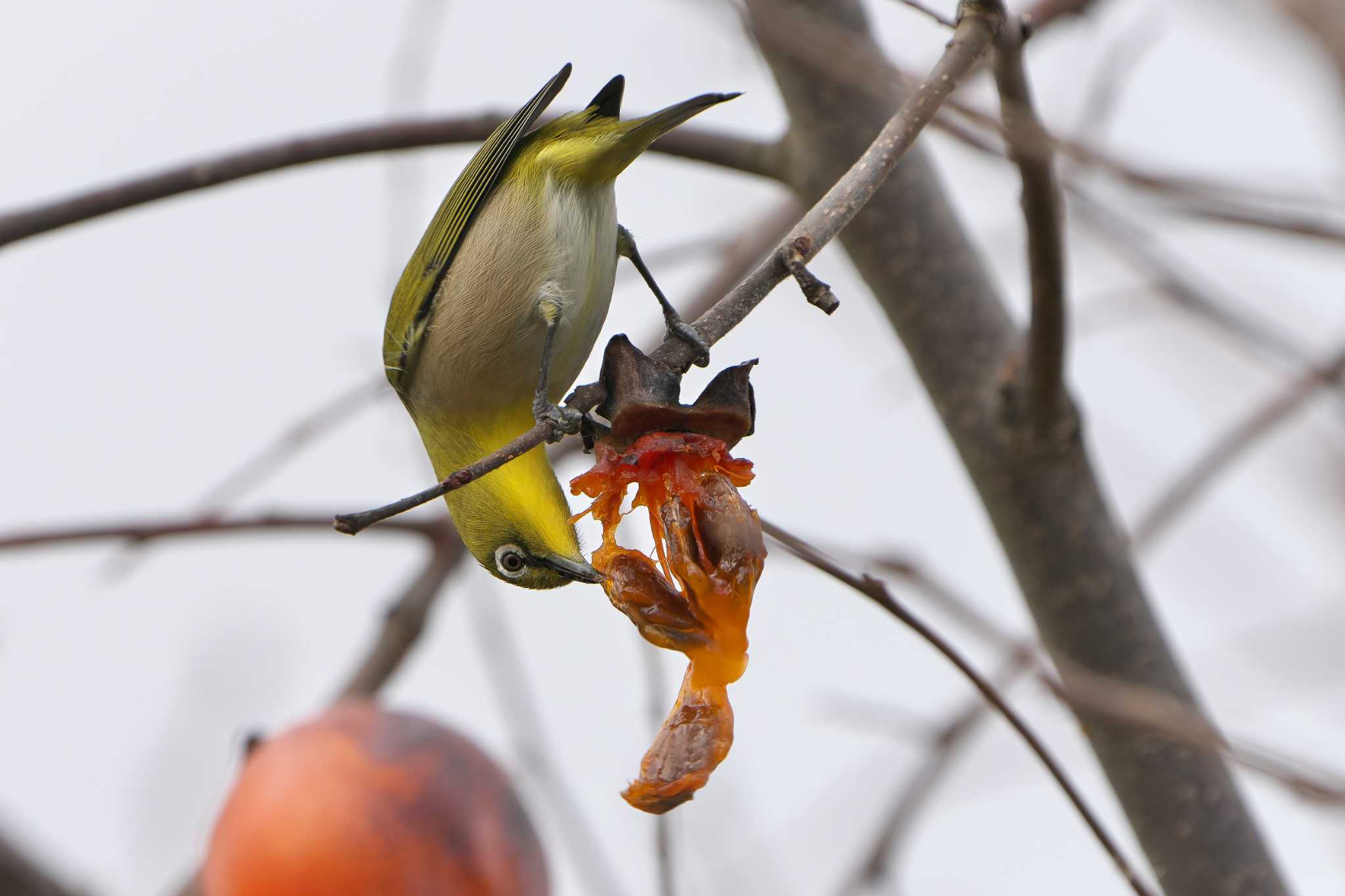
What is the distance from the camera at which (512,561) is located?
10.9 ft

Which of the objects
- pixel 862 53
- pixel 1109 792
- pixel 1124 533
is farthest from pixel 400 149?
pixel 1109 792

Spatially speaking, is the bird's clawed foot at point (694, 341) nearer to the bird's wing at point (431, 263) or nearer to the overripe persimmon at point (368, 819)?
the overripe persimmon at point (368, 819)

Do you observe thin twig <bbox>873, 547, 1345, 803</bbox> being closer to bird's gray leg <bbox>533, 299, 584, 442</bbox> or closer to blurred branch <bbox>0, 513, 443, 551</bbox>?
bird's gray leg <bbox>533, 299, 584, 442</bbox>

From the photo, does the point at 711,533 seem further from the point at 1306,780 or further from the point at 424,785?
the point at 424,785

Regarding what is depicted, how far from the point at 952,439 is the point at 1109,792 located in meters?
0.97

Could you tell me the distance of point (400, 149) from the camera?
130 inches

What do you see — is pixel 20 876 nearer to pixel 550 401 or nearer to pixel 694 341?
pixel 550 401

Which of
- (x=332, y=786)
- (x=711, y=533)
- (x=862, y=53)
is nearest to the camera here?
(x=711, y=533)

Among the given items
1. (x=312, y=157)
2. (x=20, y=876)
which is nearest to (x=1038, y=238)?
(x=312, y=157)

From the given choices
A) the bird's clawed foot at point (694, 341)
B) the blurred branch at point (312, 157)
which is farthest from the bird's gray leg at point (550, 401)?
the blurred branch at point (312, 157)

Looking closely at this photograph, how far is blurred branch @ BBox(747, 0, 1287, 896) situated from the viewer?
3.19 metres

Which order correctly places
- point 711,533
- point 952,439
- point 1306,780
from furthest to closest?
point 952,439, point 711,533, point 1306,780

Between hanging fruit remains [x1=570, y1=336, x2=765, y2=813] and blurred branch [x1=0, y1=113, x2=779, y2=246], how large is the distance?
57.0 inches

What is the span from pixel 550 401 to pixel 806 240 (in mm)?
1660
